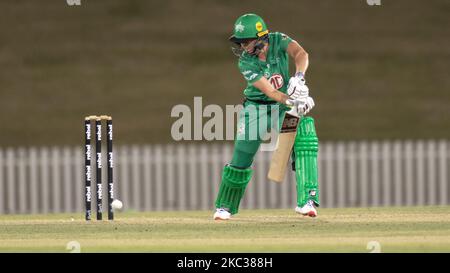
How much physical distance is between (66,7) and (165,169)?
9104 mm

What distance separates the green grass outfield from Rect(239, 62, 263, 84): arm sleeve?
111cm

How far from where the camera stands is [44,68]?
2416 centimetres

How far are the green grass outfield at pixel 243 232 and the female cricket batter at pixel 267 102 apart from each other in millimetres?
223

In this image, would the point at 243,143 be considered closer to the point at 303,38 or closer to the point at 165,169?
the point at 165,169

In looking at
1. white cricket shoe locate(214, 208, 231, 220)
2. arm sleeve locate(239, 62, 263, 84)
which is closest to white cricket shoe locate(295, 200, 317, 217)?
white cricket shoe locate(214, 208, 231, 220)

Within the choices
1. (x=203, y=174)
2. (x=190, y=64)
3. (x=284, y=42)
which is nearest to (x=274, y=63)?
(x=284, y=42)

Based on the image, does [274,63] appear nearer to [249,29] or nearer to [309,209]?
[249,29]

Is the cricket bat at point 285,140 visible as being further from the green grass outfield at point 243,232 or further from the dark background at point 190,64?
the dark background at point 190,64

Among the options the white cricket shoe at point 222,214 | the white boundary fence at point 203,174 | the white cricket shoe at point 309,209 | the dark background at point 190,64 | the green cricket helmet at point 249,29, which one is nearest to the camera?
the green cricket helmet at point 249,29

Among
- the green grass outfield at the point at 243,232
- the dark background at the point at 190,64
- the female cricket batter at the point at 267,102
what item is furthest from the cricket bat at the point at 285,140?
the dark background at the point at 190,64

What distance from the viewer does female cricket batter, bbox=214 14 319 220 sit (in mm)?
10664

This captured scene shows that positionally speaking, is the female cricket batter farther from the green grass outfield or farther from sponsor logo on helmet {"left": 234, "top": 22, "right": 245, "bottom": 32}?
the green grass outfield

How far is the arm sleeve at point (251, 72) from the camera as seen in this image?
10.7 meters

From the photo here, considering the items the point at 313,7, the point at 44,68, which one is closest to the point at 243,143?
the point at 44,68
